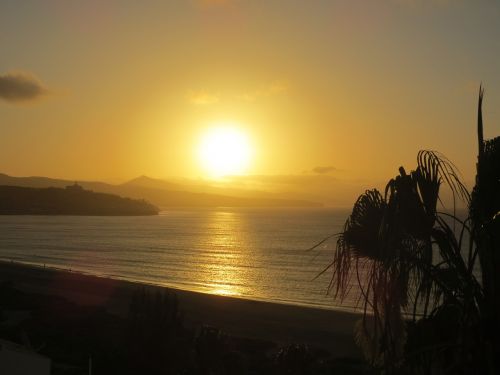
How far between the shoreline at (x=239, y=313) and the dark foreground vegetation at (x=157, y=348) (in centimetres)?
342

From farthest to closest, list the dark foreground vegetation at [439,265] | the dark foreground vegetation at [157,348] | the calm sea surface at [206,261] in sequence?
the calm sea surface at [206,261], the dark foreground vegetation at [157,348], the dark foreground vegetation at [439,265]

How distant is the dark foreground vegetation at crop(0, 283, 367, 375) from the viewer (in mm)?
17969

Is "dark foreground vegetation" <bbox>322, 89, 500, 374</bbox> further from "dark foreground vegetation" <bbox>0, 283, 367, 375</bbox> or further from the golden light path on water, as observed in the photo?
the golden light path on water

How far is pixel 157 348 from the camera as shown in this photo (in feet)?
70.1

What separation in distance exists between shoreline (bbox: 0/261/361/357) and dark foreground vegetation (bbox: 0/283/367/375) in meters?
3.42

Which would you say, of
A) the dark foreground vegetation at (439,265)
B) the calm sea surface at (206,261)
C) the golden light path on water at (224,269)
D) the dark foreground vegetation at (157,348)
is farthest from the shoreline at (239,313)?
the dark foreground vegetation at (439,265)

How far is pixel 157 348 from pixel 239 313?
69.4ft

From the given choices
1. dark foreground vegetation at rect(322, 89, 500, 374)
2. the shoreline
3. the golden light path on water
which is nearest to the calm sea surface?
the golden light path on water

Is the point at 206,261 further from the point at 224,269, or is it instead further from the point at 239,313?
the point at 239,313

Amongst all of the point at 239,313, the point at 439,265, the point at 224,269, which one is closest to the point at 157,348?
the point at 439,265

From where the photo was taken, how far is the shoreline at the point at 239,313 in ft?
110

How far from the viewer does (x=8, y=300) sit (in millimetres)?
38781

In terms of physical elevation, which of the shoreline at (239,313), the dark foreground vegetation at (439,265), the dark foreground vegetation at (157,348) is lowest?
the shoreline at (239,313)

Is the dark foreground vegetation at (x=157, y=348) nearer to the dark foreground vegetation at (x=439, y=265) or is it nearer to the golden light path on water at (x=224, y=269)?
the dark foreground vegetation at (x=439, y=265)
